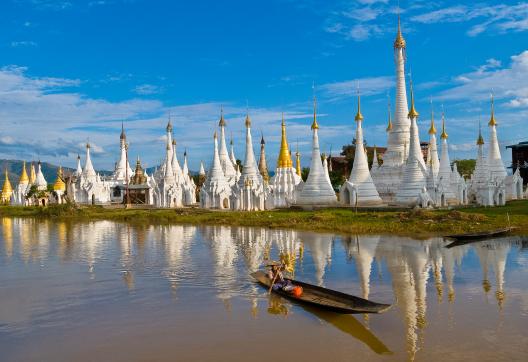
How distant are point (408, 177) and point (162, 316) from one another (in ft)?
86.8

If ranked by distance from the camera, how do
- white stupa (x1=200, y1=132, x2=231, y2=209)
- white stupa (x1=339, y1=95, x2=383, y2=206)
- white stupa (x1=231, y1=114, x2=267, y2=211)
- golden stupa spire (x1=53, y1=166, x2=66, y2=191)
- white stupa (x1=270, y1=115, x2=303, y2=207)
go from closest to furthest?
white stupa (x1=339, y1=95, x2=383, y2=206) < white stupa (x1=231, y1=114, x2=267, y2=211) < white stupa (x1=270, y1=115, x2=303, y2=207) < white stupa (x1=200, y1=132, x2=231, y2=209) < golden stupa spire (x1=53, y1=166, x2=66, y2=191)

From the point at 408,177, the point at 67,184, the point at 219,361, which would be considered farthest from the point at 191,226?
the point at 67,184

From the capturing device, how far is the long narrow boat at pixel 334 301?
12211mm

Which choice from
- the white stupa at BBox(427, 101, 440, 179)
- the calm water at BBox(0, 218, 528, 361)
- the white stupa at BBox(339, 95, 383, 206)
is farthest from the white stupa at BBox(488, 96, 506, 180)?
the calm water at BBox(0, 218, 528, 361)

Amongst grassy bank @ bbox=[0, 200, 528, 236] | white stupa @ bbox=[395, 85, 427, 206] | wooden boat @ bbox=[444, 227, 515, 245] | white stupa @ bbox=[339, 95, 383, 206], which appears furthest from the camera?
white stupa @ bbox=[339, 95, 383, 206]

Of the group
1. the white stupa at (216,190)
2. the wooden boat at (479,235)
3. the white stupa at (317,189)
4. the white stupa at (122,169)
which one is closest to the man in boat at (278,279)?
the wooden boat at (479,235)

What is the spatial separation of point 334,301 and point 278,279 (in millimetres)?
2647

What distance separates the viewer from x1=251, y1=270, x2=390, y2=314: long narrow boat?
12211 millimetres

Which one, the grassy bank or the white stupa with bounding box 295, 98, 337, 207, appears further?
the white stupa with bounding box 295, 98, 337, 207

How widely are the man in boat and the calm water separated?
0.43 m

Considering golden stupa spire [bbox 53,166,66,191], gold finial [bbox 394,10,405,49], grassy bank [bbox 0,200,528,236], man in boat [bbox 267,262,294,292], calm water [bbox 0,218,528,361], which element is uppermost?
gold finial [bbox 394,10,405,49]

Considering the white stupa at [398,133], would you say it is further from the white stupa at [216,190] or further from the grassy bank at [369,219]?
the white stupa at [216,190]

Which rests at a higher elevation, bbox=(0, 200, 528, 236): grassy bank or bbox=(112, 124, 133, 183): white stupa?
bbox=(112, 124, 133, 183): white stupa

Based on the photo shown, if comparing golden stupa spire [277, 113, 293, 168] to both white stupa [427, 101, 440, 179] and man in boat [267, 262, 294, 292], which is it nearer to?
white stupa [427, 101, 440, 179]
